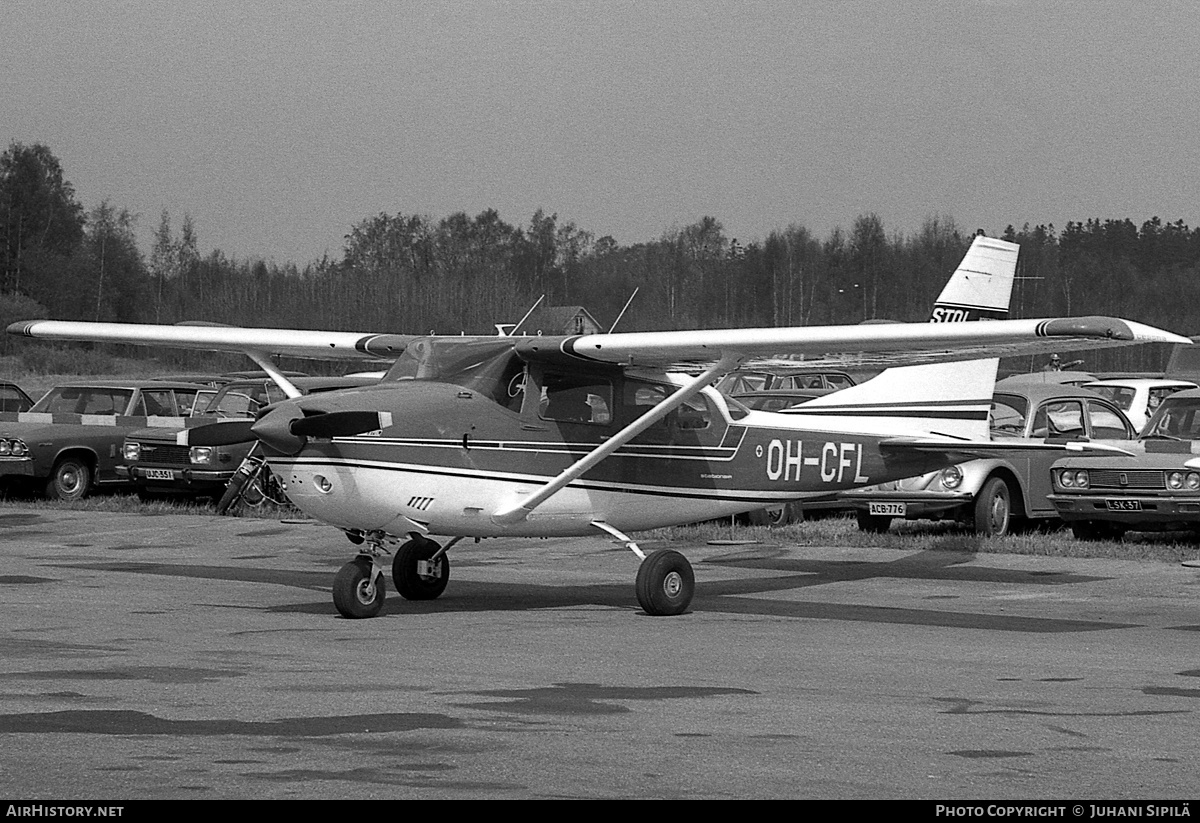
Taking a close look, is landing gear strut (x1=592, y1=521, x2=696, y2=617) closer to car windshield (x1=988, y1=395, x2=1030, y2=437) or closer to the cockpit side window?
the cockpit side window

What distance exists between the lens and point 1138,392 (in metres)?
22.5

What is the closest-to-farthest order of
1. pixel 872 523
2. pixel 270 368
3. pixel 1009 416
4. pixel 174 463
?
pixel 270 368 → pixel 872 523 → pixel 1009 416 → pixel 174 463

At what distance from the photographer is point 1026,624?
12.1m

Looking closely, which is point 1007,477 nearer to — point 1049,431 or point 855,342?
point 1049,431

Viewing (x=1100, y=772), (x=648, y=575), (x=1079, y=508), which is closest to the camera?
(x=1100, y=772)

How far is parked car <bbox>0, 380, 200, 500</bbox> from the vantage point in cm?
2367

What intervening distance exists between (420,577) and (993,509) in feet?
25.3

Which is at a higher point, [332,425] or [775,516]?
[332,425]

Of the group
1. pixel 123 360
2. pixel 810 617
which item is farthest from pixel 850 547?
pixel 123 360

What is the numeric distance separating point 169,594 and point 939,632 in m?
6.38

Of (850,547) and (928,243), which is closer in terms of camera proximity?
(850,547)

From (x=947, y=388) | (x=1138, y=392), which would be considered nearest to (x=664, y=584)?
(x=947, y=388)

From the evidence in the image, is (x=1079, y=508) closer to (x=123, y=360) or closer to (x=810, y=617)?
(x=810, y=617)

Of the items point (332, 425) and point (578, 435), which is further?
point (578, 435)
